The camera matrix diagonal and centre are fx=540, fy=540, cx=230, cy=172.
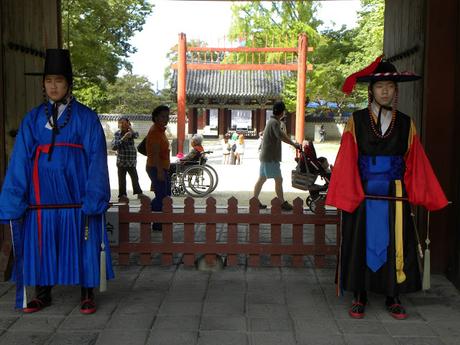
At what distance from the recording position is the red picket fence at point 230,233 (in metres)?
5.01

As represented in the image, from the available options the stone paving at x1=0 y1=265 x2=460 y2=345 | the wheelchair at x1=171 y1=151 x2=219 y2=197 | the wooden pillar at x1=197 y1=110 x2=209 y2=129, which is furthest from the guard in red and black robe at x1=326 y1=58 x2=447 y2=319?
the wooden pillar at x1=197 y1=110 x2=209 y2=129

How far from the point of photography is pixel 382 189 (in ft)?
12.2

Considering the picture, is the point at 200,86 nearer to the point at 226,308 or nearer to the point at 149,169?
the point at 149,169

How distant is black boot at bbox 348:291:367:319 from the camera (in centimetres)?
373

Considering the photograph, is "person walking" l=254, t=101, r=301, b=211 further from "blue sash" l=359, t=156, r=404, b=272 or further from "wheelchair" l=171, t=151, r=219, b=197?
"blue sash" l=359, t=156, r=404, b=272

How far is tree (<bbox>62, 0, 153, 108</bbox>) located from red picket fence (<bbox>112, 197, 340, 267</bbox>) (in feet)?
26.5

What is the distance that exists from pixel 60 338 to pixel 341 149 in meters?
2.21

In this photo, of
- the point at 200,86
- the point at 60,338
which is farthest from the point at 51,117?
the point at 200,86

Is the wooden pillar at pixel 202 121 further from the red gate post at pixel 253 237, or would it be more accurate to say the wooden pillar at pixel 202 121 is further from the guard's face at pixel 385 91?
the guard's face at pixel 385 91

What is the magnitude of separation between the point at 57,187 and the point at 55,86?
0.68 metres

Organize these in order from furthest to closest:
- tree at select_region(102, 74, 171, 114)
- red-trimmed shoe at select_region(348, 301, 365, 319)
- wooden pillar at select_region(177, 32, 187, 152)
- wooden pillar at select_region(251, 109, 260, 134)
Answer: tree at select_region(102, 74, 171, 114) → wooden pillar at select_region(251, 109, 260, 134) → wooden pillar at select_region(177, 32, 187, 152) → red-trimmed shoe at select_region(348, 301, 365, 319)

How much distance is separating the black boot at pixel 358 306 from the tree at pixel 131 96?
141 ft

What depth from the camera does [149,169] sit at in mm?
6730

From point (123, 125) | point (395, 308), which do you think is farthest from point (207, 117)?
point (395, 308)
